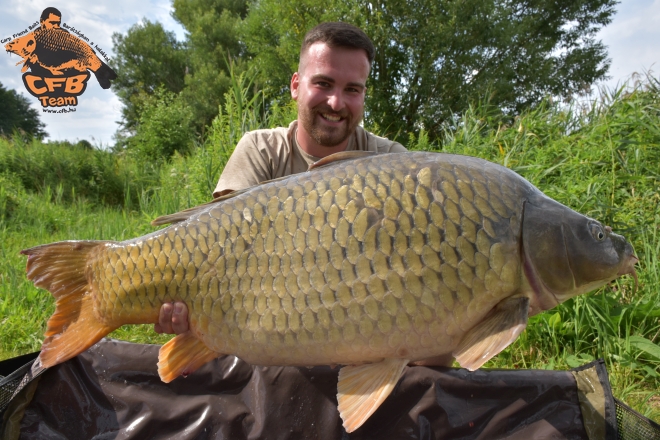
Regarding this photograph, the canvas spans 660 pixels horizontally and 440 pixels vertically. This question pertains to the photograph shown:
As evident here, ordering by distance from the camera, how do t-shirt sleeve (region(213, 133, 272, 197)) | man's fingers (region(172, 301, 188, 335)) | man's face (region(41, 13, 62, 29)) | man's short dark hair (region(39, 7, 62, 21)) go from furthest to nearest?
man's face (region(41, 13, 62, 29)) → man's short dark hair (region(39, 7, 62, 21)) → t-shirt sleeve (region(213, 133, 272, 197)) → man's fingers (region(172, 301, 188, 335))

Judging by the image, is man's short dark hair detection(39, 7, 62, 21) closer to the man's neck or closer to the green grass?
the green grass

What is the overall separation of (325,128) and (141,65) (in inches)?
800

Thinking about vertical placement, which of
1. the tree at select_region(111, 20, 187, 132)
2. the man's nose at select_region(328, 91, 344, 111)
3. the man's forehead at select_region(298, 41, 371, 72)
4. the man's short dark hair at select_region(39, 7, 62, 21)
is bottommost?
the man's nose at select_region(328, 91, 344, 111)

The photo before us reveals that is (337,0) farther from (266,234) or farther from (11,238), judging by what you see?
(266,234)

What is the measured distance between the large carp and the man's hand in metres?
0.02

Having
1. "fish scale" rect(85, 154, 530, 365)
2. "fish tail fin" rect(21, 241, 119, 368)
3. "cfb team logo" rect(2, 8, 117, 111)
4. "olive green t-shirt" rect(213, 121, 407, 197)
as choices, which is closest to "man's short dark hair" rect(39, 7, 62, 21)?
"cfb team logo" rect(2, 8, 117, 111)

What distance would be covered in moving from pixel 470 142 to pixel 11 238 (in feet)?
11.6

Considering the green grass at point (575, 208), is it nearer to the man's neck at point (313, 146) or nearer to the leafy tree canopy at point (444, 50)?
the man's neck at point (313, 146)

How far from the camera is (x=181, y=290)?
121cm

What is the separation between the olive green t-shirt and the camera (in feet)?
6.18

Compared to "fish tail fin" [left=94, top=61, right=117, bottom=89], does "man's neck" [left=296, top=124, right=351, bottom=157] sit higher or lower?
lower

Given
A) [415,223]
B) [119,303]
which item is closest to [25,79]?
[119,303]

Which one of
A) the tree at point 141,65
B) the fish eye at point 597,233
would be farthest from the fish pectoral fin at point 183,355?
the tree at point 141,65

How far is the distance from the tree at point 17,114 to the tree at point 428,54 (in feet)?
68.5
